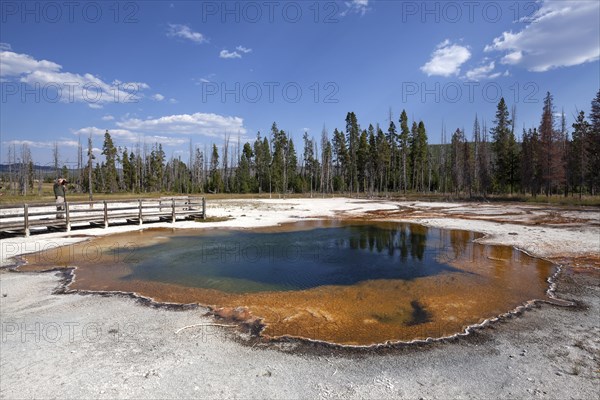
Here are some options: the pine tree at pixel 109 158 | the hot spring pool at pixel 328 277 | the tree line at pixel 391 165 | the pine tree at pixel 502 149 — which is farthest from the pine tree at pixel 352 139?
the hot spring pool at pixel 328 277

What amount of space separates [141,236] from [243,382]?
1549 centimetres

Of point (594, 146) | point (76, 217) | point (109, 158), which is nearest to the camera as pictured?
point (76, 217)

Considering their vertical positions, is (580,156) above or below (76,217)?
above

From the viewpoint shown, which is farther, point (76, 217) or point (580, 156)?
point (580, 156)

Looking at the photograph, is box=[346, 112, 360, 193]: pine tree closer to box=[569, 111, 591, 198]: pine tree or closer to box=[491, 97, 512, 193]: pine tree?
box=[491, 97, 512, 193]: pine tree

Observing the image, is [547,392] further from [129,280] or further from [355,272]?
[129,280]

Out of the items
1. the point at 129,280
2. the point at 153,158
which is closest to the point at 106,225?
the point at 129,280

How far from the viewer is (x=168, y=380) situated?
14.9ft

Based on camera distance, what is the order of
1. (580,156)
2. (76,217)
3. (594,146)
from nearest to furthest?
(76,217) < (594,146) < (580,156)

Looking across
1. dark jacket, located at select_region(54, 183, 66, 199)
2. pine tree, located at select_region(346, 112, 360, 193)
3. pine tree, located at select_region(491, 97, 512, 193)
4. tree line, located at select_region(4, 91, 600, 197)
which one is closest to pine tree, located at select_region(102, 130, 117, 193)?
tree line, located at select_region(4, 91, 600, 197)

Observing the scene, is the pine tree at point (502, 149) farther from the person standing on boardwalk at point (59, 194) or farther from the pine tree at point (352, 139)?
the person standing on boardwalk at point (59, 194)

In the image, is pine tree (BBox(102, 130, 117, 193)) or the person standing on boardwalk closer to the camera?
the person standing on boardwalk

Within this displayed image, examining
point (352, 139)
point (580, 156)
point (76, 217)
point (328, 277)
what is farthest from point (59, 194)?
point (352, 139)

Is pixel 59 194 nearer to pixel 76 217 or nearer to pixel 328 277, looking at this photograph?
pixel 76 217
